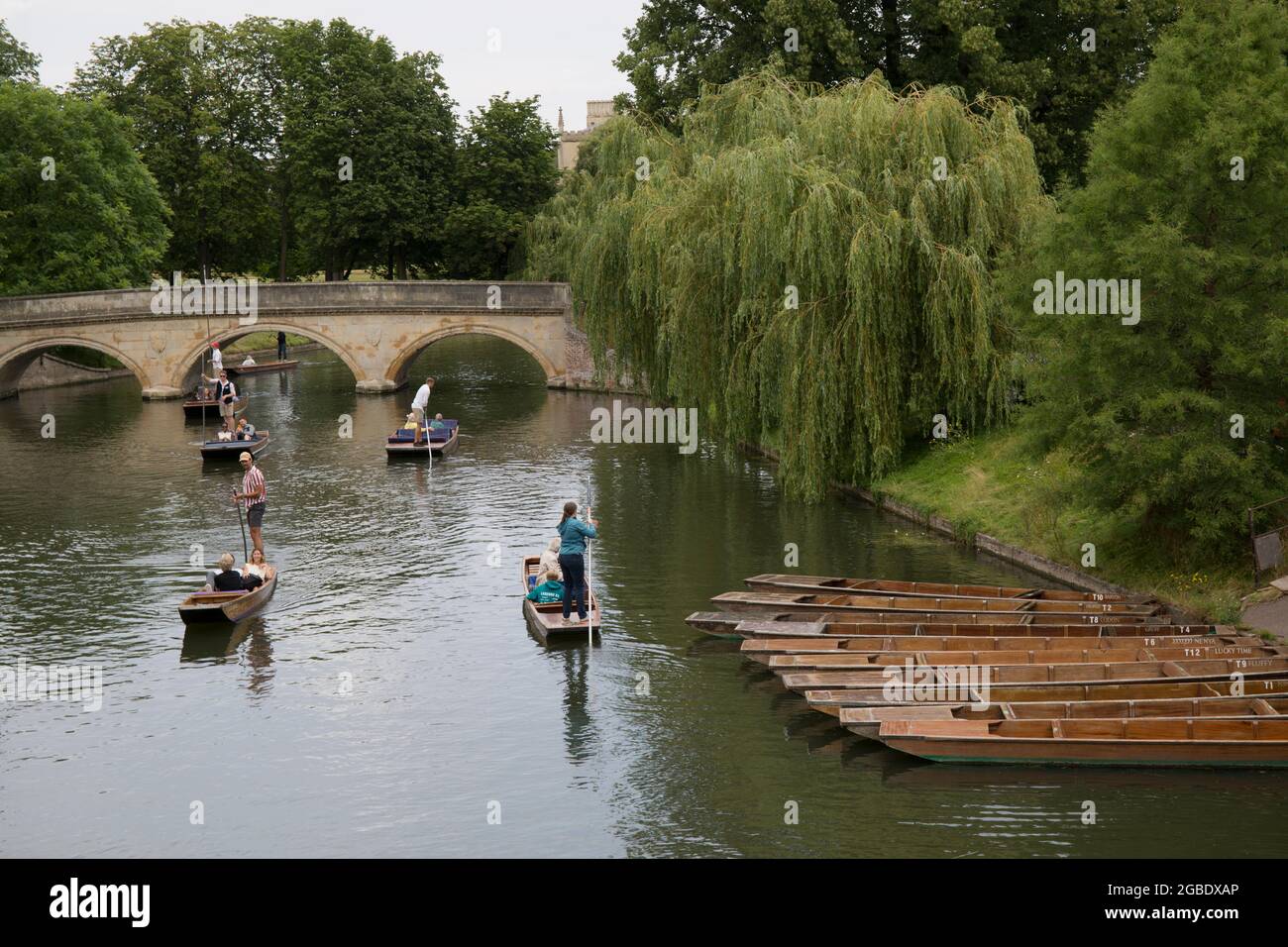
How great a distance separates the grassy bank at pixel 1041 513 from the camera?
17109mm

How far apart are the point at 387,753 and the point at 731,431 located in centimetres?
1254

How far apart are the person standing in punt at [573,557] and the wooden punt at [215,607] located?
167 inches

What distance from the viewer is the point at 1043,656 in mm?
14594

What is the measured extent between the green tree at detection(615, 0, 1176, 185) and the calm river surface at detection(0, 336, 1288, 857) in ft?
45.4

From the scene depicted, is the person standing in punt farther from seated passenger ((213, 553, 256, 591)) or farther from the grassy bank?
the grassy bank

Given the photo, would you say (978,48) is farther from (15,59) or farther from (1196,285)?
(15,59)

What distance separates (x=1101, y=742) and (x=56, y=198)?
44.4 m

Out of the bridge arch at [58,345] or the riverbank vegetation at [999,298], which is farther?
the bridge arch at [58,345]

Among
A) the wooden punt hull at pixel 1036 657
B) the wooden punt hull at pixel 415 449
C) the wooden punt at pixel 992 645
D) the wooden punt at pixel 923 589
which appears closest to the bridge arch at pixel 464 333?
the wooden punt hull at pixel 415 449

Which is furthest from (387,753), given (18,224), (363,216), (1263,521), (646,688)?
(363,216)

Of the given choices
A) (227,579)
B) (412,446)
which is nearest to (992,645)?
(227,579)

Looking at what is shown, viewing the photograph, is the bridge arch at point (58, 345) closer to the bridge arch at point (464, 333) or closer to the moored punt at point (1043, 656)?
the bridge arch at point (464, 333)

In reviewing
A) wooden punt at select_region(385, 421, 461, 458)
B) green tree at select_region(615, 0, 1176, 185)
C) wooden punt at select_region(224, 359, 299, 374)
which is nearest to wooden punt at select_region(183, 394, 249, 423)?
wooden punt at select_region(385, 421, 461, 458)
